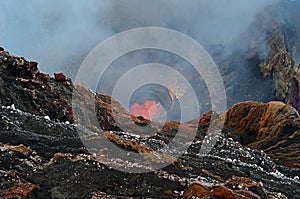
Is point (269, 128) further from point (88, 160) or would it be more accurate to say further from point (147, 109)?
point (147, 109)

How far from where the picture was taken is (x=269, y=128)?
68.7 m

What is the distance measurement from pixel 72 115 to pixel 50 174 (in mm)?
23503

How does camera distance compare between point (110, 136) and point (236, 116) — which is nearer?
point (110, 136)

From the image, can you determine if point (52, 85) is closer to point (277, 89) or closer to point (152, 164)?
point (152, 164)

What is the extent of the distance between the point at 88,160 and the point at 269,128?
55058 millimetres

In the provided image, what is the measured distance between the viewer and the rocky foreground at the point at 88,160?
19297 millimetres

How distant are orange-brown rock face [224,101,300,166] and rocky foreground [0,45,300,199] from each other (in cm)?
153

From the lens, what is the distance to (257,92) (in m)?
189

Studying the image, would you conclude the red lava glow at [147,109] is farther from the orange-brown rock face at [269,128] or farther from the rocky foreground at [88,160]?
the rocky foreground at [88,160]

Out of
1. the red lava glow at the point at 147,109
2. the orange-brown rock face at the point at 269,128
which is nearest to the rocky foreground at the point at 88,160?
the orange-brown rock face at the point at 269,128

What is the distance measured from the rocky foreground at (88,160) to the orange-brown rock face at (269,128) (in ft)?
5.02

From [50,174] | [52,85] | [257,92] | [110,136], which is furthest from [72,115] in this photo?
[257,92]

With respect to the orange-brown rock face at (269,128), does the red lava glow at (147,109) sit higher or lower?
higher

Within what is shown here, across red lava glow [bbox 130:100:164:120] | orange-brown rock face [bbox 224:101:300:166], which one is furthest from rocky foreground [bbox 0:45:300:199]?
red lava glow [bbox 130:100:164:120]
